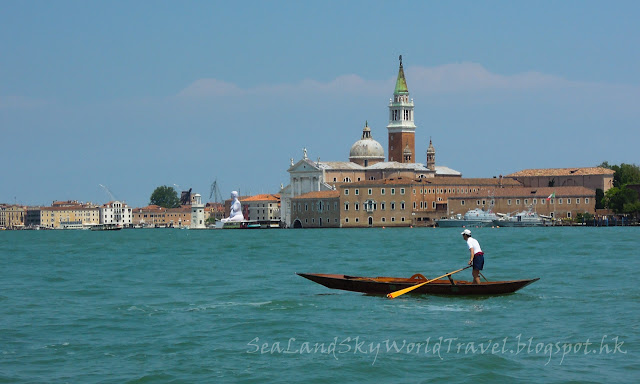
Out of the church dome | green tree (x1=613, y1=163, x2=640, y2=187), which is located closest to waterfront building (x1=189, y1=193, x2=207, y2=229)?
the church dome

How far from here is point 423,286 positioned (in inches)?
784

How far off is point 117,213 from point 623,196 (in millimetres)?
87630

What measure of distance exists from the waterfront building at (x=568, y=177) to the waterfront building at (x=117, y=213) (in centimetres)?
Result: 6941

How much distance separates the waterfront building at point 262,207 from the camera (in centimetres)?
12300

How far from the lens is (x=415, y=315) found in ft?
59.3

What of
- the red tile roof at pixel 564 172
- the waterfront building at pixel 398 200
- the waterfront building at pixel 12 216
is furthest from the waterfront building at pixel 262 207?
the waterfront building at pixel 12 216

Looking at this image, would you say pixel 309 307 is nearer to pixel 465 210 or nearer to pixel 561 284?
pixel 561 284

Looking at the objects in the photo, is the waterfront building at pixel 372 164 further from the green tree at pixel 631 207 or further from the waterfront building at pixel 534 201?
the green tree at pixel 631 207

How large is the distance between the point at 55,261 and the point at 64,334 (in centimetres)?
2358

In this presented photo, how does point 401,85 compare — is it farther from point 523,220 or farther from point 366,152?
point 523,220

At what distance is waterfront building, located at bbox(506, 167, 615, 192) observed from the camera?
97.6 m

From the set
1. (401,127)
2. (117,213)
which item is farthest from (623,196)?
(117,213)

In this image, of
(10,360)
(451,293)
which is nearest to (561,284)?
(451,293)

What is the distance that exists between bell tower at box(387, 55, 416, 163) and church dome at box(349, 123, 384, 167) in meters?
1.74
